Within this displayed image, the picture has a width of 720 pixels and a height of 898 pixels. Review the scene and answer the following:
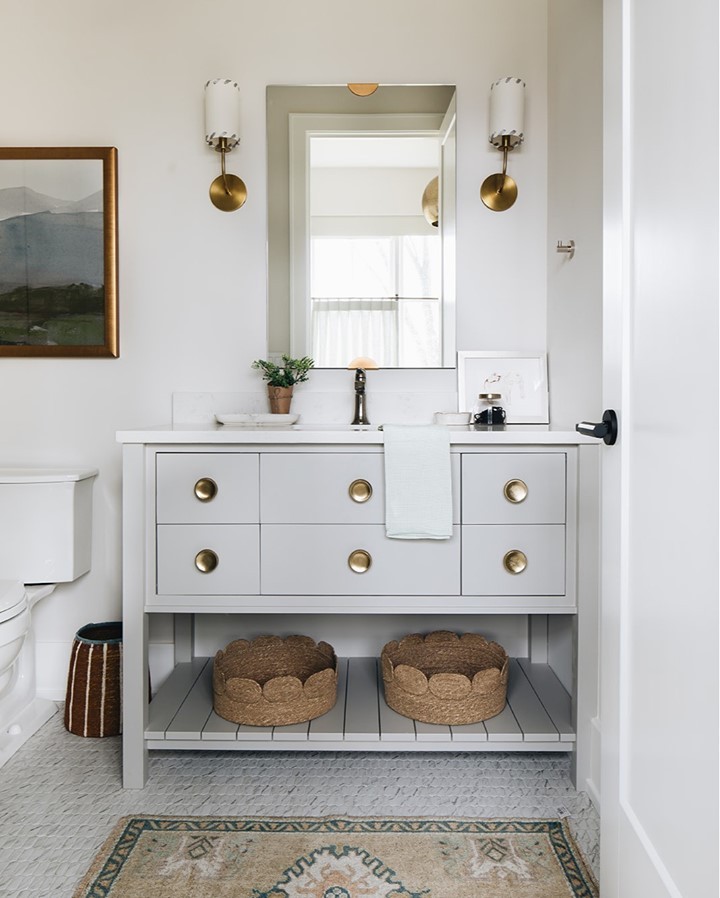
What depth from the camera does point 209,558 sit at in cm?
186

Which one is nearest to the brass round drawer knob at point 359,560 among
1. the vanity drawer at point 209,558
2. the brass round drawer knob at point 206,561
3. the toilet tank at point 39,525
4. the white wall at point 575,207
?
the vanity drawer at point 209,558

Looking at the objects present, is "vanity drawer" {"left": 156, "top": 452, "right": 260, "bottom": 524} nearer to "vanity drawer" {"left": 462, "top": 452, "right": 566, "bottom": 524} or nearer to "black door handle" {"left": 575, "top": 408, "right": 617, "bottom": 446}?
"vanity drawer" {"left": 462, "top": 452, "right": 566, "bottom": 524}

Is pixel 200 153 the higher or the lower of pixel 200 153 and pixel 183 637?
the higher

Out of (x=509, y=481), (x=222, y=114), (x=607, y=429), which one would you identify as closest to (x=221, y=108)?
(x=222, y=114)

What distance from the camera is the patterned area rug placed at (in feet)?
4.75

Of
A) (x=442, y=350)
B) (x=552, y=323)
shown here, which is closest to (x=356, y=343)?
(x=442, y=350)

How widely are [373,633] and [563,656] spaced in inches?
24.8

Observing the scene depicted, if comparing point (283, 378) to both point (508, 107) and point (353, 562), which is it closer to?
point (353, 562)

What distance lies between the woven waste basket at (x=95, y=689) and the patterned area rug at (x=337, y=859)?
48 centimetres

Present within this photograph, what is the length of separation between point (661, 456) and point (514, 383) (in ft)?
4.51

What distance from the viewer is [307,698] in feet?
6.28

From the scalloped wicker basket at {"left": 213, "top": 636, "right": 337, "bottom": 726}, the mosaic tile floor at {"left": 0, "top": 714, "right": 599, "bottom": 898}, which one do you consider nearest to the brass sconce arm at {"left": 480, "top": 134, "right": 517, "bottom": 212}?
the scalloped wicker basket at {"left": 213, "top": 636, "right": 337, "bottom": 726}

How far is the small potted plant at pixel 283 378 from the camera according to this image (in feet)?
7.50

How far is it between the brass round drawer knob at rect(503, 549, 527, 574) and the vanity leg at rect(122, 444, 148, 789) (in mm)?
949
